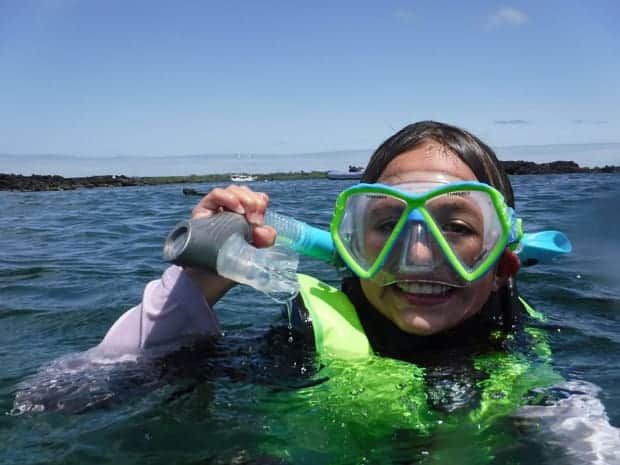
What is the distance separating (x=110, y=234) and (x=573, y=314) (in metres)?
7.09

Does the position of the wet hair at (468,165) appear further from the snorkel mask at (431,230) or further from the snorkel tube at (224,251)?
the snorkel tube at (224,251)

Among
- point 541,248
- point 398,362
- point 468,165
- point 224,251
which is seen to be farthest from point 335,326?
point 541,248

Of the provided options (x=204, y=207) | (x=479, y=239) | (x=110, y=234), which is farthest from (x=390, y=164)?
(x=110, y=234)

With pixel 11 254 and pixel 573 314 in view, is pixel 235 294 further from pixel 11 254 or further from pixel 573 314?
pixel 11 254

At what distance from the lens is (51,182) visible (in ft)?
171

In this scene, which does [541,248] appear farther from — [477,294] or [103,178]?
[103,178]

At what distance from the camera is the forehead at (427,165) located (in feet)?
8.13

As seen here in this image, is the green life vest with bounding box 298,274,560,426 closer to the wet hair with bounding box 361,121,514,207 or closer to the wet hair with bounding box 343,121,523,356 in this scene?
the wet hair with bounding box 343,121,523,356

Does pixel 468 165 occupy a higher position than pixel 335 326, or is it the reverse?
pixel 468 165

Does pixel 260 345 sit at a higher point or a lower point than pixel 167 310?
lower

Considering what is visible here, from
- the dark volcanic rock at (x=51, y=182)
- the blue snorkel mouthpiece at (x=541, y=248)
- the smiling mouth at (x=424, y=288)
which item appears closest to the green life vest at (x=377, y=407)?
the smiling mouth at (x=424, y=288)

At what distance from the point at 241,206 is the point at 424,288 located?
0.81m

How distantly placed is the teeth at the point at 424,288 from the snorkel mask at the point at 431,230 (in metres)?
0.05

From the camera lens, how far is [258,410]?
2258mm
